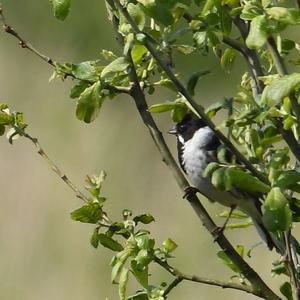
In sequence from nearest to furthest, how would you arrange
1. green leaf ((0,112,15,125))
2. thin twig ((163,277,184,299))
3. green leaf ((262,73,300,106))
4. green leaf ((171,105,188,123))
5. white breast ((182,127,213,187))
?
green leaf ((262,73,300,106)) < green leaf ((171,105,188,123)) < thin twig ((163,277,184,299)) < green leaf ((0,112,15,125)) < white breast ((182,127,213,187))

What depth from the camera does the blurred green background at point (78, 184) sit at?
466 cm

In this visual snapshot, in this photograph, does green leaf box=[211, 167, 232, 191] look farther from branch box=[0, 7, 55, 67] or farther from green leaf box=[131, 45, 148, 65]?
branch box=[0, 7, 55, 67]

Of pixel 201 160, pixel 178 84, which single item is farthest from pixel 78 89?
pixel 201 160

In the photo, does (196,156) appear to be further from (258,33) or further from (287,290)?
(258,33)

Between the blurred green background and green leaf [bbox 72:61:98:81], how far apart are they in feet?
8.44

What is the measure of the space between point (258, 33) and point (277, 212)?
0.22m

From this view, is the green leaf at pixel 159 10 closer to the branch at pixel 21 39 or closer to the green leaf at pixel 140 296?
the branch at pixel 21 39

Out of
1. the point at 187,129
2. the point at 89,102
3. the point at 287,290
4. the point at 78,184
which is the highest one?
the point at 78,184

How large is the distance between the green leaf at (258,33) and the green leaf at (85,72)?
0.33m

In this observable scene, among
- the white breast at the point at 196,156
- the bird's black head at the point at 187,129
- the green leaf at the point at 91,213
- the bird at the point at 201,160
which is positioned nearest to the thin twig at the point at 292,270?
the green leaf at the point at 91,213

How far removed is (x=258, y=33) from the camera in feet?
4.71

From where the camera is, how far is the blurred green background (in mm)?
4664

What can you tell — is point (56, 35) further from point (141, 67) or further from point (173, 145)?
point (141, 67)

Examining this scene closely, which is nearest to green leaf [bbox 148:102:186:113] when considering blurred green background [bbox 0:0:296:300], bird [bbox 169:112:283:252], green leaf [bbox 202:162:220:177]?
green leaf [bbox 202:162:220:177]
